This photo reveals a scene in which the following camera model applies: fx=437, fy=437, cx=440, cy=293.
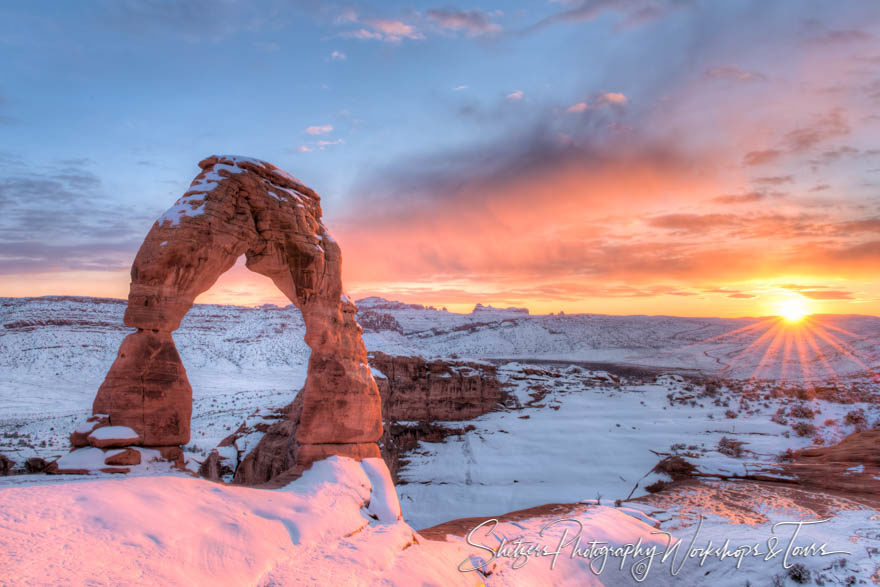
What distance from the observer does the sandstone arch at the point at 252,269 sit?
9.09m

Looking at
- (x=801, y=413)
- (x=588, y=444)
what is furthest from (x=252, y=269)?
(x=801, y=413)

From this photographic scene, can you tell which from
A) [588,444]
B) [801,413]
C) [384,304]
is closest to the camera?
[588,444]

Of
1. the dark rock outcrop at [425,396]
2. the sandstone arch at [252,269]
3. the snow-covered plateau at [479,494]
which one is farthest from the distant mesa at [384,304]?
the sandstone arch at [252,269]

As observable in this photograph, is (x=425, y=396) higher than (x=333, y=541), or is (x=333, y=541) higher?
(x=333, y=541)

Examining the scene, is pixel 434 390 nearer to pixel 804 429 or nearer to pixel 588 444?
pixel 588 444

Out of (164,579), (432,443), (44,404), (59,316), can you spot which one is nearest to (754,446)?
(432,443)

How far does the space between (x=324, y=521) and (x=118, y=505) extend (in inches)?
118

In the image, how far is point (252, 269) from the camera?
437 inches

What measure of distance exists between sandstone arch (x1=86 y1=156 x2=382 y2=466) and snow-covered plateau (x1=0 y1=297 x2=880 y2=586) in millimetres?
875

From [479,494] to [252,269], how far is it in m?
13.1

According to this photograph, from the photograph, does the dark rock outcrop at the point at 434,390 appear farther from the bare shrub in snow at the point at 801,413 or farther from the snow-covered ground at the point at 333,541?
the bare shrub in snow at the point at 801,413

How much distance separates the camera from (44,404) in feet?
104

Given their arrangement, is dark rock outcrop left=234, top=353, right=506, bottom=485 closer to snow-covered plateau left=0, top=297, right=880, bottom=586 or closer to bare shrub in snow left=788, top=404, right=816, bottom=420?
snow-covered plateau left=0, top=297, right=880, bottom=586

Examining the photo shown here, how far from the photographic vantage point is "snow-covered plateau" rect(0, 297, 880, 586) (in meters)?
4.96
